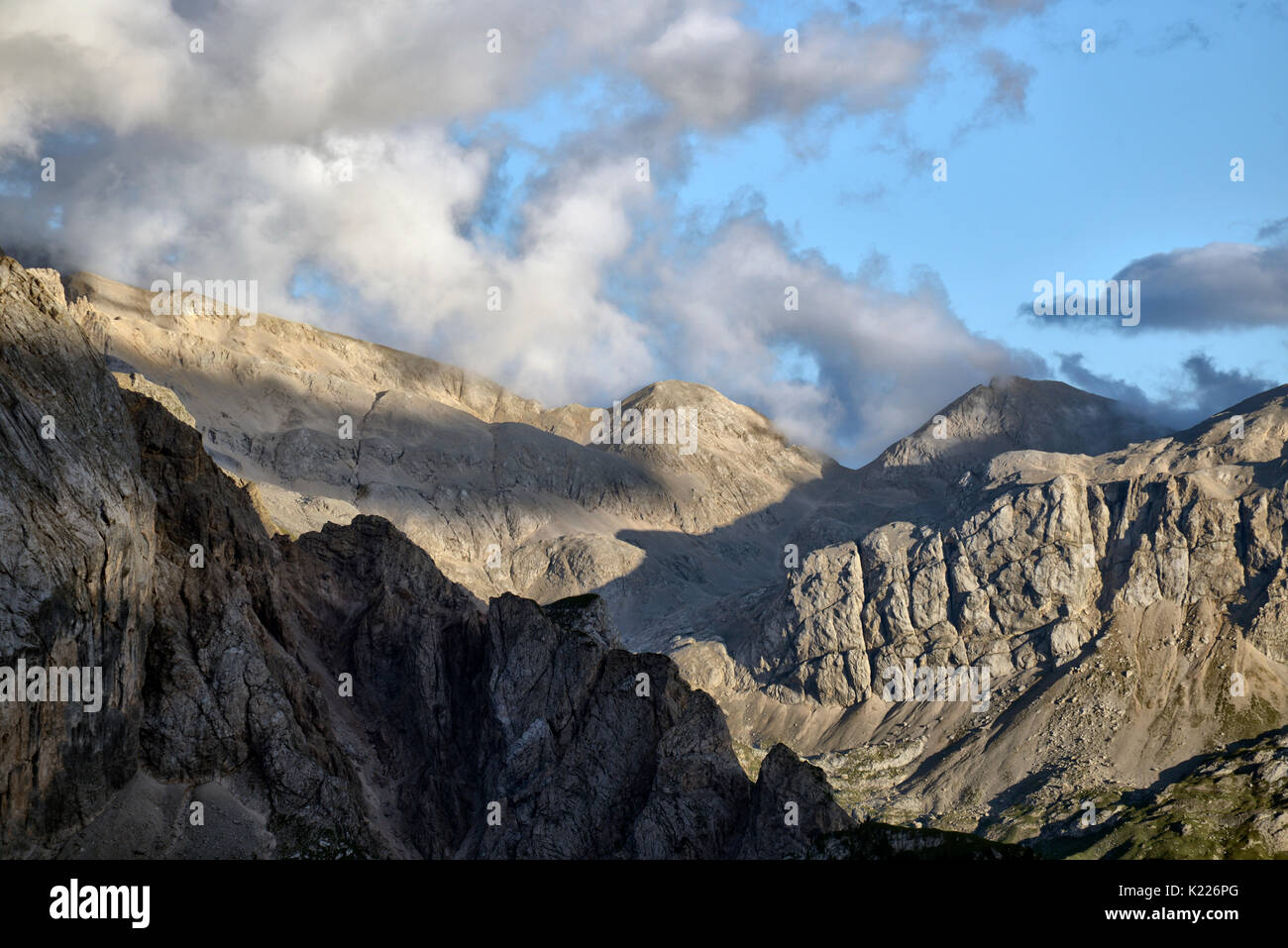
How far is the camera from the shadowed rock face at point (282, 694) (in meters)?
110

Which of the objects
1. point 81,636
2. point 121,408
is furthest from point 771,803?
point 121,408

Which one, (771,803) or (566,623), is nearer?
(771,803)

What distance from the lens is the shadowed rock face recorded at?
361ft

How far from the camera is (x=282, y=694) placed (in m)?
138

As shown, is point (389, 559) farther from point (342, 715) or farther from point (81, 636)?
point (81, 636)

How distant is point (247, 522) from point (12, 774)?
50.0 metres
